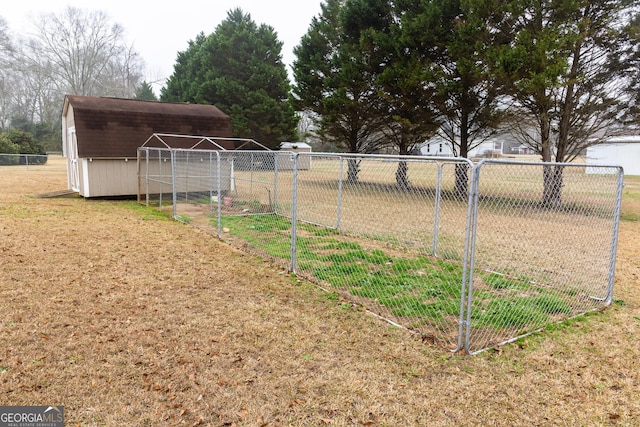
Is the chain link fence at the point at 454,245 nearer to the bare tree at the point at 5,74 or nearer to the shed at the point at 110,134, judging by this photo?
the shed at the point at 110,134

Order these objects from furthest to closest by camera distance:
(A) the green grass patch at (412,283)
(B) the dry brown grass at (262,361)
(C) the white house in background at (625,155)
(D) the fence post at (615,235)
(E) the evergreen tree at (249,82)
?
(C) the white house in background at (625,155) < (E) the evergreen tree at (249,82) < (D) the fence post at (615,235) < (A) the green grass patch at (412,283) < (B) the dry brown grass at (262,361)

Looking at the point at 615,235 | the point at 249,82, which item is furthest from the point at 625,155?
the point at 615,235

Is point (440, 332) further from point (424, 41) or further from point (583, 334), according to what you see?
point (424, 41)

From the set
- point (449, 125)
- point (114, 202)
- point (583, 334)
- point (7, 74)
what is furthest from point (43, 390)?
point (7, 74)

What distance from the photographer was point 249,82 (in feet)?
86.1

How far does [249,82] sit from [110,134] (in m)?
14.2

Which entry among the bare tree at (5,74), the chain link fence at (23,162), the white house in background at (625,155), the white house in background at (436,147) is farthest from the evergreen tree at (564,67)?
the bare tree at (5,74)

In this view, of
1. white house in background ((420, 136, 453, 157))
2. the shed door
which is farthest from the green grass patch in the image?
white house in background ((420, 136, 453, 157))

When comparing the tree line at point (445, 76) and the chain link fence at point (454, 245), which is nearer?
the chain link fence at point (454, 245)

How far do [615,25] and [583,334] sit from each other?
1242 centimetres

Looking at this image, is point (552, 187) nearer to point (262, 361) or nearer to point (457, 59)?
point (262, 361)

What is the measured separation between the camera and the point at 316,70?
19.8 metres

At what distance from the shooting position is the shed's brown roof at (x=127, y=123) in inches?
514

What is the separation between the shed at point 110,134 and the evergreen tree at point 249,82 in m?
10.8
